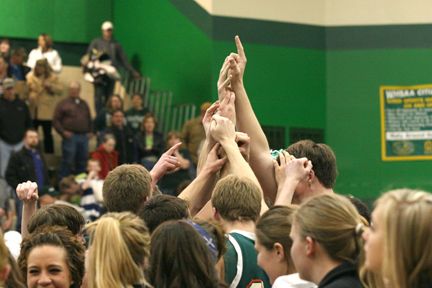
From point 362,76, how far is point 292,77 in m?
1.16

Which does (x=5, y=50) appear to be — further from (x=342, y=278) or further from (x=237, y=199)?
(x=342, y=278)

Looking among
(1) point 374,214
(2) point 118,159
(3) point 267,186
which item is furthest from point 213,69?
(1) point 374,214

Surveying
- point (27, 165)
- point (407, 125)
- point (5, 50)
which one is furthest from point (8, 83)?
point (407, 125)

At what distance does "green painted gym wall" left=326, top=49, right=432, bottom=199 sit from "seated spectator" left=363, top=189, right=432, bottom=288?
15.0 metres

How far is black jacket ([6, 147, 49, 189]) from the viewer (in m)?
17.4

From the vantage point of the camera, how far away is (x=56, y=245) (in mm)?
5691

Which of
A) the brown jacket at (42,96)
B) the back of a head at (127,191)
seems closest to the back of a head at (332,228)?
the back of a head at (127,191)

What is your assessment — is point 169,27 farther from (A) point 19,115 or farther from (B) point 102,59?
(A) point 19,115

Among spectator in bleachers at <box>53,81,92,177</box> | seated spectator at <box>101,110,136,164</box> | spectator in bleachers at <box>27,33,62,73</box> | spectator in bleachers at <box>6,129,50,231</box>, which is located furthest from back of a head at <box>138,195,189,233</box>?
spectator in bleachers at <box>27,33,62,73</box>

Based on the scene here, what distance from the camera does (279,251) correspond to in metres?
5.44

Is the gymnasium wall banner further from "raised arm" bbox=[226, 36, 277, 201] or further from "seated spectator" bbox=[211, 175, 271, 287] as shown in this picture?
"seated spectator" bbox=[211, 175, 271, 287]

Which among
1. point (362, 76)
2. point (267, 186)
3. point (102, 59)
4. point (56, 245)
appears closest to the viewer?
point (56, 245)

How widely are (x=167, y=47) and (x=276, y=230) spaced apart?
1553 centimetres

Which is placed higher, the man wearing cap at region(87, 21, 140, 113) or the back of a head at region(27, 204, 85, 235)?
the man wearing cap at region(87, 21, 140, 113)
